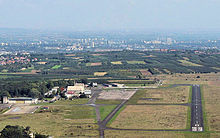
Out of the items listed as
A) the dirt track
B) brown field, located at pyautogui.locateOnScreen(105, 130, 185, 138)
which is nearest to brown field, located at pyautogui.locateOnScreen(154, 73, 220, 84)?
the dirt track

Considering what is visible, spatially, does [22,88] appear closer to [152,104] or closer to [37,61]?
[152,104]

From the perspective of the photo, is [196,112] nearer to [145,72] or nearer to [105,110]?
[105,110]

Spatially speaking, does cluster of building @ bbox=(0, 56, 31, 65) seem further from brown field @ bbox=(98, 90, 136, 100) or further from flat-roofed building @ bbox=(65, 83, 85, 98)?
brown field @ bbox=(98, 90, 136, 100)

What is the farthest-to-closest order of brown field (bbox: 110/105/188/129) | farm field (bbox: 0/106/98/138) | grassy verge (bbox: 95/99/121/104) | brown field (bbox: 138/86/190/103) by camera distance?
1. brown field (bbox: 138/86/190/103)
2. grassy verge (bbox: 95/99/121/104)
3. brown field (bbox: 110/105/188/129)
4. farm field (bbox: 0/106/98/138)

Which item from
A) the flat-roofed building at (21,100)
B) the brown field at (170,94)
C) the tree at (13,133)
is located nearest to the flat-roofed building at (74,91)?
the flat-roofed building at (21,100)

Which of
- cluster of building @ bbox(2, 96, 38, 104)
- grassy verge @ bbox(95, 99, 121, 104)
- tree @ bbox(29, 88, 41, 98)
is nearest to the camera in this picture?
grassy verge @ bbox(95, 99, 121, 104)

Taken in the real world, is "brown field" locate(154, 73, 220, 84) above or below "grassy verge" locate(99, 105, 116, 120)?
below
